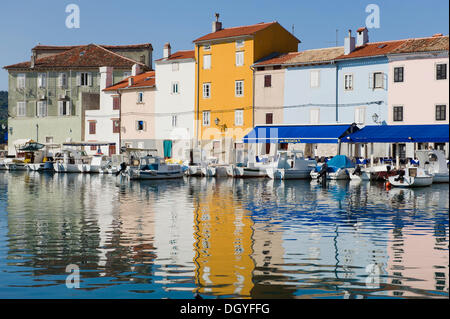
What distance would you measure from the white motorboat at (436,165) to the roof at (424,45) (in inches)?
395

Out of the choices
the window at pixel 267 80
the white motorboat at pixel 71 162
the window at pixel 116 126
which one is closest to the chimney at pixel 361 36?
the window at pixel 267 80

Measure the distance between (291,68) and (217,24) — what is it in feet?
43.8

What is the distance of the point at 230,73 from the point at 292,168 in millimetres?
17514

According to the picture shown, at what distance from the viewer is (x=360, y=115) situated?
54.3 metres

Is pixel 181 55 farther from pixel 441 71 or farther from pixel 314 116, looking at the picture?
pixel 441 71

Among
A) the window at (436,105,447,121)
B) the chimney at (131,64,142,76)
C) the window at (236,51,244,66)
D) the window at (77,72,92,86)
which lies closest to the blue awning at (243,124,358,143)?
the window at (436,105,447,121)

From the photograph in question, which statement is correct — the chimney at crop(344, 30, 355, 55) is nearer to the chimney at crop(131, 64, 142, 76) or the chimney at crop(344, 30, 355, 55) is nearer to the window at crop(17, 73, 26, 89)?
the chimney at crop(131, 64, 142, 76)

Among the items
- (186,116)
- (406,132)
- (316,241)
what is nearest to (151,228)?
(316,241)

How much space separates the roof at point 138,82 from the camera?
70.8 meters

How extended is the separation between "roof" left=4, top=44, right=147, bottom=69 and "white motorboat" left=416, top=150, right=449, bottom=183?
147 ft

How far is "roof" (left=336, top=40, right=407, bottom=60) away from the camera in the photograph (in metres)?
53.1

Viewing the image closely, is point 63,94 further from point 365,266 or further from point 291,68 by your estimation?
point 365,266

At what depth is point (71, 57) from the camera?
264 ft

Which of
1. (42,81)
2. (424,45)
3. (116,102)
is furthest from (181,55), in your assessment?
(424,45)
